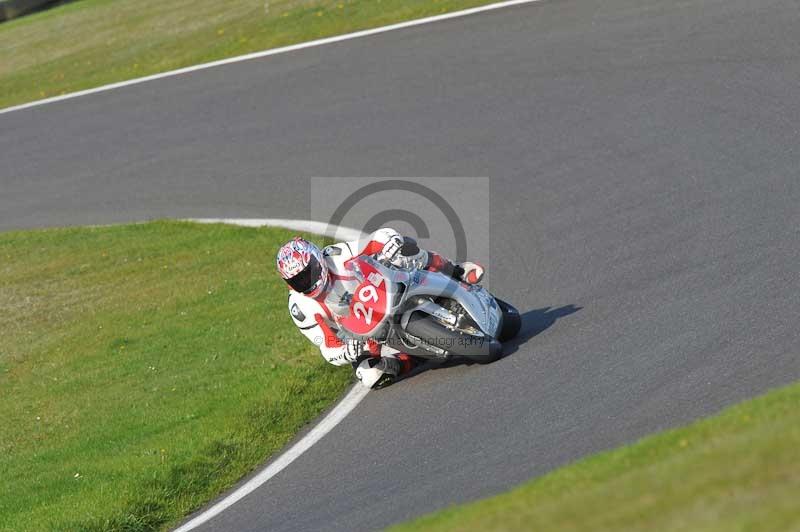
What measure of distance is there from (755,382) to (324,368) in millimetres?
3937

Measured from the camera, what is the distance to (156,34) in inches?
1002

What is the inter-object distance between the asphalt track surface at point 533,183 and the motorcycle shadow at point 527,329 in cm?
4

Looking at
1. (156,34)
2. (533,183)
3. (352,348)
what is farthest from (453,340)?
(156,34)

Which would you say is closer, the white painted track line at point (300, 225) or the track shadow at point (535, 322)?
the track shadow at point (535, 322)

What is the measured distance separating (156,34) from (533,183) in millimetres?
13837

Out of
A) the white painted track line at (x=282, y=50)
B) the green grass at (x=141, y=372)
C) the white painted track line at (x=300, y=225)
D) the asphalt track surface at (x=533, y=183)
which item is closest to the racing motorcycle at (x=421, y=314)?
the asphalt track surface at (x=533, y=183)

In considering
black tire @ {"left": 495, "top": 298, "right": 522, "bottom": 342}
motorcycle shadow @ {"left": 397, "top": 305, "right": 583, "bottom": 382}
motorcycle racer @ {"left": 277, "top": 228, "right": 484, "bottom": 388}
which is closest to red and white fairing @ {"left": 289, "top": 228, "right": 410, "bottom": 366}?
motorcycle racer @ {"left": 277, "top": 228, "right": 484, "bottom": 388}

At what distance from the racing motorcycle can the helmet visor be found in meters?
0.33

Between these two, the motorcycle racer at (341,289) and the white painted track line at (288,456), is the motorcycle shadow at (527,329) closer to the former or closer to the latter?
the motorcycle racer at (341,289)

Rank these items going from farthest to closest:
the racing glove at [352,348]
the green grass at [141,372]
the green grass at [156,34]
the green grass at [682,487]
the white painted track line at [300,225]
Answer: the green grass at [156,34] < the white painted track line at [300,225] < the racing glove at [352,348] < the green grass at [141,372] < the green grass at [682,487]

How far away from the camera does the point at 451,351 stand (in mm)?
9703

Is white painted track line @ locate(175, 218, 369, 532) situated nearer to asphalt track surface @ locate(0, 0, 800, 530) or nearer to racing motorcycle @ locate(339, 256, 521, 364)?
asphalt track surface @ locate(0, 0, 800, 530)

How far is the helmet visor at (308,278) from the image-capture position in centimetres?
955

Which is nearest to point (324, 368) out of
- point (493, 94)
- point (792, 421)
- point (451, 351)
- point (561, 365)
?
point (451, 351)
